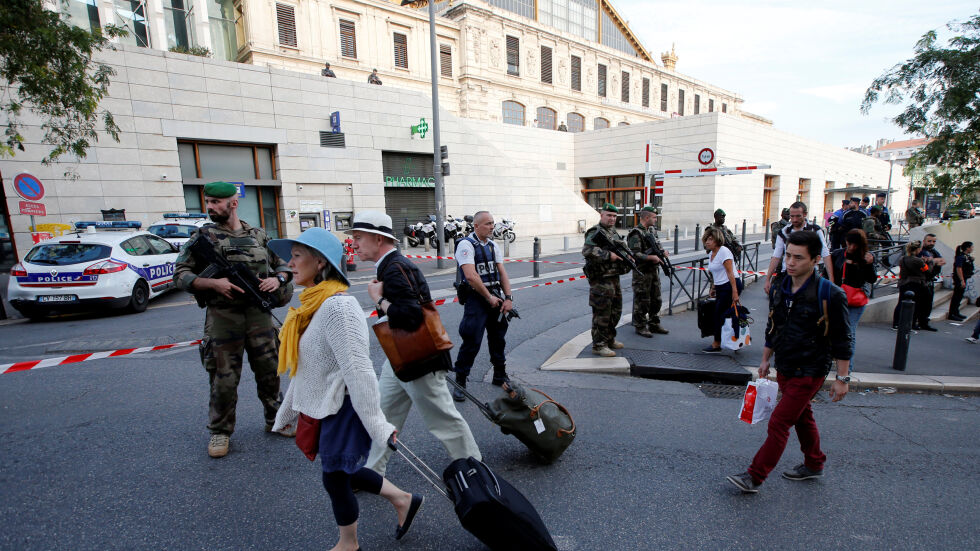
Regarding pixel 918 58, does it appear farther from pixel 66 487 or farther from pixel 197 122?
pixel 197 122

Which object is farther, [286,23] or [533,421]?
[286,23]

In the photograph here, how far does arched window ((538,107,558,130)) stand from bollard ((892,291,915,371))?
39.3m

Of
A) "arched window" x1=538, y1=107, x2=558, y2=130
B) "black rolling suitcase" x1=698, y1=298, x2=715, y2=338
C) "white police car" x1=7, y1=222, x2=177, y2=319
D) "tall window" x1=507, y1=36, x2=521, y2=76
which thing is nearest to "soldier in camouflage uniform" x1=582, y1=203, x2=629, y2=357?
"black rolling suitcase" x1=698, y1=298, x2=715, y2=338

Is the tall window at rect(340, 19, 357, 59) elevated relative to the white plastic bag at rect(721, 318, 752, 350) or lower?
elevated

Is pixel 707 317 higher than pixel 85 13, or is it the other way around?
pixel 85 13

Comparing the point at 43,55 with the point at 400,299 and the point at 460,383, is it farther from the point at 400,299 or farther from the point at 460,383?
the point at 400,299

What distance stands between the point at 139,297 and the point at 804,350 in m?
10.8

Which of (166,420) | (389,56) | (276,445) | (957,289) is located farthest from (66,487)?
(389,56)

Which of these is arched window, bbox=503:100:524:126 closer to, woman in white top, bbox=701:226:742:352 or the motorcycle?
the motorcycle

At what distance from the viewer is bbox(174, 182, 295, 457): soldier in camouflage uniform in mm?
3443

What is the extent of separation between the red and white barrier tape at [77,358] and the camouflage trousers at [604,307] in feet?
18.3

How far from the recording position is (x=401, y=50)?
35.2 m

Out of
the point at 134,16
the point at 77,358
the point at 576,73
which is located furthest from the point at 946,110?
the point at 576,73

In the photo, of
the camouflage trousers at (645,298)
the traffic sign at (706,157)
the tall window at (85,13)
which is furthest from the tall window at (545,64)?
the camouflage trousers at (645,298)
